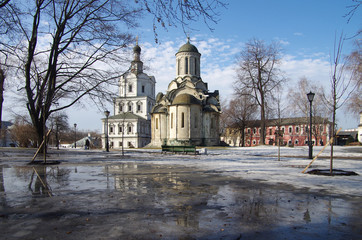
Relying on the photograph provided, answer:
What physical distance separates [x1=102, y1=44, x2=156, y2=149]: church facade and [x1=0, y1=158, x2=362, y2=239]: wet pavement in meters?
55.3

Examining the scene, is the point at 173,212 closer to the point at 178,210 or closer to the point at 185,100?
the point at 178,210

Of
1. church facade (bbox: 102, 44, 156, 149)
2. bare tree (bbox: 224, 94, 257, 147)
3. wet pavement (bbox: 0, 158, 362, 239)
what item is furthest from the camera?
church facade (bbox: 102, 44, 156, 149)

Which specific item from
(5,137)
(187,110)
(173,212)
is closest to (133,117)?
(187,110)

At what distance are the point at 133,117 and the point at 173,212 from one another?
58.9 meters

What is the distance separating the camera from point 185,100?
41.3 m

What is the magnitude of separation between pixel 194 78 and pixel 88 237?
4331 centimetres

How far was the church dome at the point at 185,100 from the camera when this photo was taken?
41250mm

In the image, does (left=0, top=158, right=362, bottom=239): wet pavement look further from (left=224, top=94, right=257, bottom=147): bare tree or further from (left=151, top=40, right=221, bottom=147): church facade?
(left=224, top=94, right=257, bottom=147): bare tree

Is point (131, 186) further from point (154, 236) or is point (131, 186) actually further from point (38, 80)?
point (38, 80)

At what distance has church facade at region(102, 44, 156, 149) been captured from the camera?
62500mm

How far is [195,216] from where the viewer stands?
460 cm

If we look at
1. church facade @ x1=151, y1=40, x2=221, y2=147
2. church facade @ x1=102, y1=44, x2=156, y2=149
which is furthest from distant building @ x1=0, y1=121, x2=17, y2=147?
church facade @ x1=151, y1=40, x2=221, y2=147

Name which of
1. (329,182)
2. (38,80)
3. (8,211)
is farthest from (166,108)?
(8,211)

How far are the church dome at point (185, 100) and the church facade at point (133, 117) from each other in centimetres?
Result: 2238
